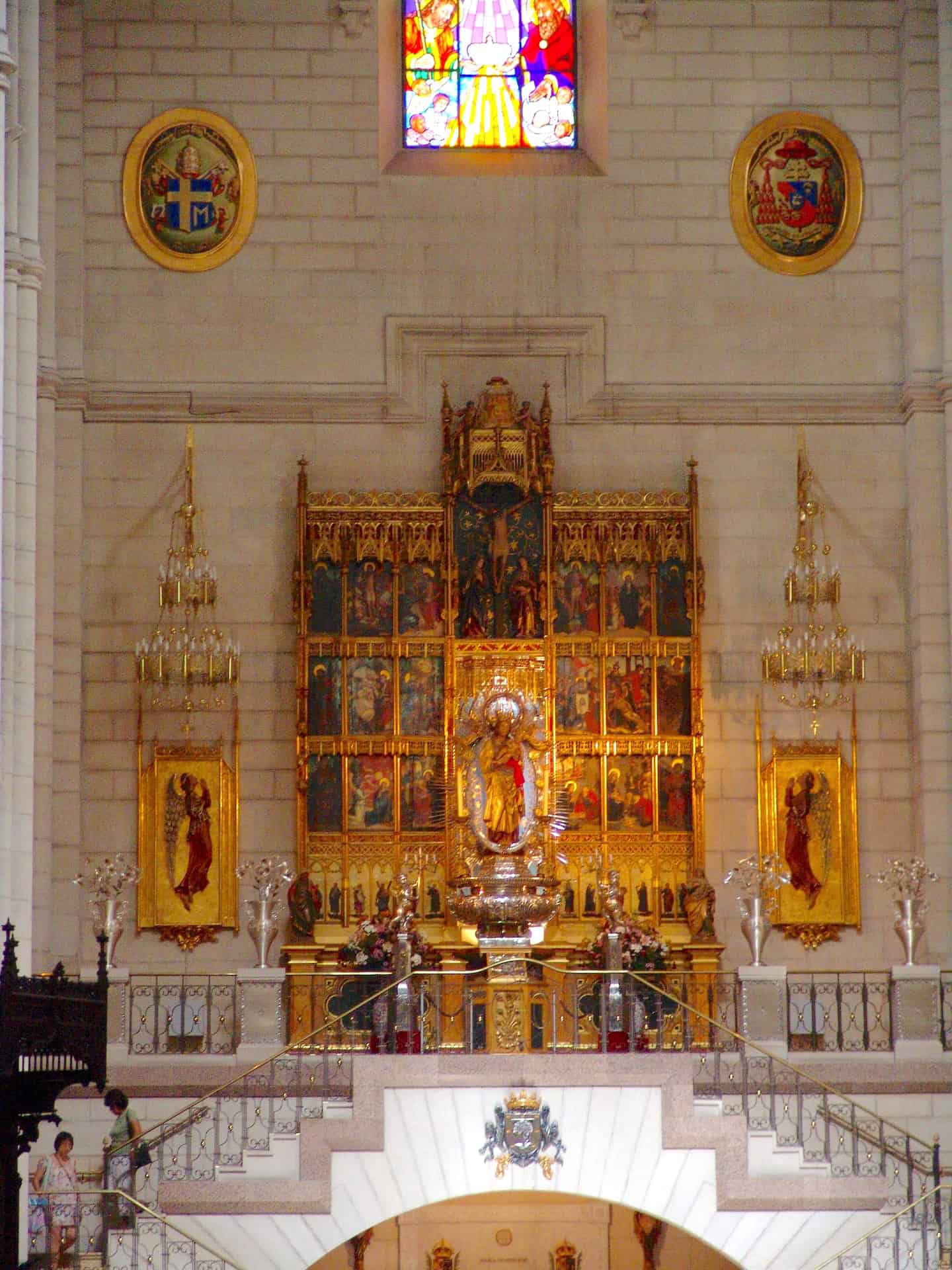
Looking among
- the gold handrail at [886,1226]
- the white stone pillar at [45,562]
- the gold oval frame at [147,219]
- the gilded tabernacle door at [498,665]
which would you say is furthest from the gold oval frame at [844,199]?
the gold handrail at [886,1226]

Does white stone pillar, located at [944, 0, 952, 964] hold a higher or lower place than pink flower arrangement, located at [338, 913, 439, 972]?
higher

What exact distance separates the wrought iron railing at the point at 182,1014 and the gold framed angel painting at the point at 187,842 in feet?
2.20

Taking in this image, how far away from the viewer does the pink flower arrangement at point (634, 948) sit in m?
21.5

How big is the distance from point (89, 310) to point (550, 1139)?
10.4 metres

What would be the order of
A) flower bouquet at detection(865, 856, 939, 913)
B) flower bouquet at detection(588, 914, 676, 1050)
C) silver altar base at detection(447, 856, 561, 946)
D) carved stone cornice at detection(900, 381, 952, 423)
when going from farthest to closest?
carved stone cornice at detection(900, 381, 952, 423), flower bouquet at detection(865, 856, 939, 913), silver altar base at detection(447, 856, 561, 946), flower bouquet at detection(588, 914, 676, 1050)

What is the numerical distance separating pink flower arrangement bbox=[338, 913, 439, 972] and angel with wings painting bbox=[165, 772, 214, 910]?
2.17 meters

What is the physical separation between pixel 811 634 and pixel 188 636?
20.5ft

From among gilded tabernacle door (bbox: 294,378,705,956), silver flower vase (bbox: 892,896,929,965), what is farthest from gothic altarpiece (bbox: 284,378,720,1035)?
silver flower vase (bbox: 892,896,929,965)

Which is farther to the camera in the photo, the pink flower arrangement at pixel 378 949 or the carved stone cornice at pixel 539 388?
the carved stone cornice at pixel 539 388

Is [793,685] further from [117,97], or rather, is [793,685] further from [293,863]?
[117,97]

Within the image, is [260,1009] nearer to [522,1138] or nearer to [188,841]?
[188,841]

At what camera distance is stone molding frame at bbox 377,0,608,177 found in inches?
984

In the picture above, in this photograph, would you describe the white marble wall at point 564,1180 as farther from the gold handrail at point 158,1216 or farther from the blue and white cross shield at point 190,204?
the blue and white cross shield at point 190,204

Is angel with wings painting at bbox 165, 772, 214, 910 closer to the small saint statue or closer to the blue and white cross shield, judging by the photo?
the small saint statue
